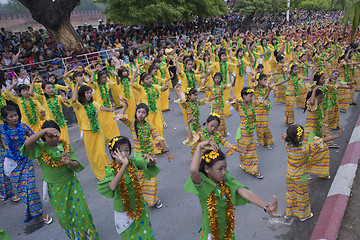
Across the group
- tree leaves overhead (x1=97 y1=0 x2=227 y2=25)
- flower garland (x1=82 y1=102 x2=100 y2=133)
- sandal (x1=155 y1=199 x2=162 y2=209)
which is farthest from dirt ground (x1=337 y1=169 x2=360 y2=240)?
tree leaves overhead (x1=97 y1=0 x2=227 y2=25)

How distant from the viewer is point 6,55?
11.8m

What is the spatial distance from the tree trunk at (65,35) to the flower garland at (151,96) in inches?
368

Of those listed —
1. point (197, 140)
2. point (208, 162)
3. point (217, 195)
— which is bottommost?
point (197, 140)

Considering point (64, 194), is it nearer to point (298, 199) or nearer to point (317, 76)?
point (298, 199)

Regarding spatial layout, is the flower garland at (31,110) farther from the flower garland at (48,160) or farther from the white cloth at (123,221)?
the white cloth at (123,221)

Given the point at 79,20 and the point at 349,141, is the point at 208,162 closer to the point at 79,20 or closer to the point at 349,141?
the point at 349,141

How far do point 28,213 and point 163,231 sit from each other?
2180 mm

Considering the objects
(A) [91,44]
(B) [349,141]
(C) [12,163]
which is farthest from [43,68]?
(B) [349,141]

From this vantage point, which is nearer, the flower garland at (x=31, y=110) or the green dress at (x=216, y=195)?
the green dress at (x=216, y=195)

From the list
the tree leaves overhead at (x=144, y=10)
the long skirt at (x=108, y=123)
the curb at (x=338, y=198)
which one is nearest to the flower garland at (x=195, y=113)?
the long skirt at (x=108, y=123)

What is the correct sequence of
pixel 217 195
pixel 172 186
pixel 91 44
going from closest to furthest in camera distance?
pixel 217 195 < pixel 172 186 < pixel 91 44

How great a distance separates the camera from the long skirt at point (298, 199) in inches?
158

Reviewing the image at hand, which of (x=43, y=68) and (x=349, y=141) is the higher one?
(x=43, y=68)

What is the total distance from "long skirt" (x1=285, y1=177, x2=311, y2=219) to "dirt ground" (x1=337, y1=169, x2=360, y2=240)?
1.55 ft
